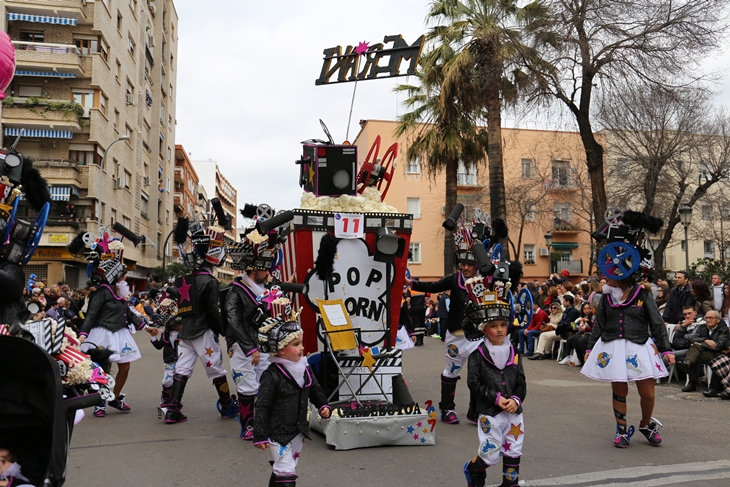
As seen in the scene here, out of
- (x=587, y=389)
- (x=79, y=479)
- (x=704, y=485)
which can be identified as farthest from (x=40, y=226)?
(x=587, y=389)

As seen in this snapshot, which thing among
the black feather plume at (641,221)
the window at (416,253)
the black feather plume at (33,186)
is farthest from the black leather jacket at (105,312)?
the window at (416,253)

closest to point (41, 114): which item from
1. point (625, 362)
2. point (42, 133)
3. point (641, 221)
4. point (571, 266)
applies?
point (42, 133)

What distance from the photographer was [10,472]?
3.22 metres

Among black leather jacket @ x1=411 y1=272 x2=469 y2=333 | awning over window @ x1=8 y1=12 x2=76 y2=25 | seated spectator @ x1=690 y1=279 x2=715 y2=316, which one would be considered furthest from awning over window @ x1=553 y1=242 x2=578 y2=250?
black leather jacket @ x1=411 y1=272 x2=469 y2=333

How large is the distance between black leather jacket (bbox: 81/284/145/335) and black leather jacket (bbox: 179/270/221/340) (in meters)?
1.30

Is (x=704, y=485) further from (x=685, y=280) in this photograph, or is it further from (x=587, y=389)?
(x=685, y=280)

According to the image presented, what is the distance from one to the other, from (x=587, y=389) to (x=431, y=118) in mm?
14859

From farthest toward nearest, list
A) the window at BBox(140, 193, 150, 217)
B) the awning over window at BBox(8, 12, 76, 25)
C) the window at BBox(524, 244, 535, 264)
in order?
the window at BBox(140, 193, 150, 217), the window at BBox(524, 244, 535, 264), the awning over window at BBox(8, 12, 76, 25)

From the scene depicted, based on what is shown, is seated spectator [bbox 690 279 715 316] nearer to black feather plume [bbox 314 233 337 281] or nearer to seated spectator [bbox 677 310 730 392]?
seated spectator [bbox 677 310 730 392]

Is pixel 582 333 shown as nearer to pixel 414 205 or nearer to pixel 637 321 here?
pixel 637 321

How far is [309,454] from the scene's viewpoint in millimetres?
6227

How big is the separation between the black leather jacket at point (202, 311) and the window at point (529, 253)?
1580 inches

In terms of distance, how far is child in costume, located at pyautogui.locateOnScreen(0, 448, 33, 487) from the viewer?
319 centimetres

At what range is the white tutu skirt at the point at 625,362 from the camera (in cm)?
639
